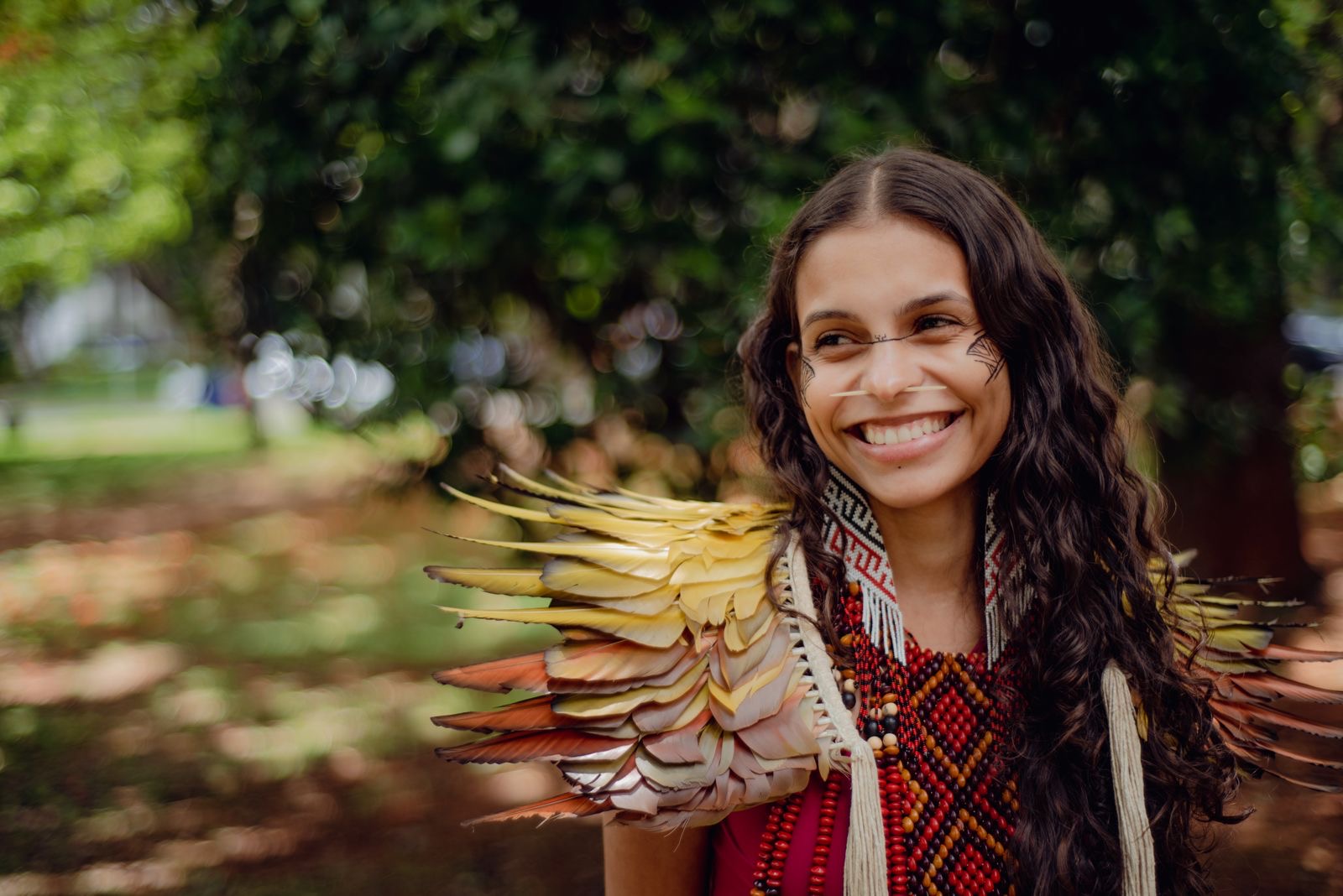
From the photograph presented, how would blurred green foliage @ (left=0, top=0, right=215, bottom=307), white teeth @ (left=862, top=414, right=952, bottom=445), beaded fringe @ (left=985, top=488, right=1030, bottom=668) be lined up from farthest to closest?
blurred green foliage @ (left=0, top=0, right=215, bottom=307)
beaded fringe @ (left=985, top=488, right=1030, bottom=668)
white teeth @ (left=862, top=414, right=952, bottom=445)

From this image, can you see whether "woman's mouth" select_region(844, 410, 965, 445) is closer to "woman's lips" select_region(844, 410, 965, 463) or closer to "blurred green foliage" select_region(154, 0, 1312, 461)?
"woman's lips" select_region(844, 410, 965, 463)

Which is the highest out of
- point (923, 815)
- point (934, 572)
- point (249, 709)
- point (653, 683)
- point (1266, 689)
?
point (934, 572)

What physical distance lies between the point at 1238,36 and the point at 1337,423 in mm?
1885

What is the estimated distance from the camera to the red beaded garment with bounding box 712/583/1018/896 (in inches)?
63.2

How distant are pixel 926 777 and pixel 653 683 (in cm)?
47

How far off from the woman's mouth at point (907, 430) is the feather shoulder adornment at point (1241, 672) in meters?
0.50

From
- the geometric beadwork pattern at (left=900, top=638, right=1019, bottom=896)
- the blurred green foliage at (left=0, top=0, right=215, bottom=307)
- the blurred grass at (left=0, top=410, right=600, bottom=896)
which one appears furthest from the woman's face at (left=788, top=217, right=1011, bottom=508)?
the blurred green foliage at (left=0, top=0, right=215, bottom=307)

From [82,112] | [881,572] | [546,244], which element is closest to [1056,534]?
[881,572]

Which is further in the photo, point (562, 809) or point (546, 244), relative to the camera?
point (546, 244)

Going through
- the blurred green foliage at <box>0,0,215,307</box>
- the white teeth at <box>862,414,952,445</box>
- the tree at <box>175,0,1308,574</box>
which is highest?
the blurred green foliage at <box>0,0,215,307</box>

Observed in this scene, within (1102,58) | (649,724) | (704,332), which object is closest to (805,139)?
(704,332)

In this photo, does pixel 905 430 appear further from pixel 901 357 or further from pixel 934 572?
pixel 934 572

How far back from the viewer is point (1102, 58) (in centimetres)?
312

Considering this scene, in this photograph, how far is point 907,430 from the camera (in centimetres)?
168
